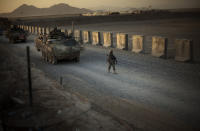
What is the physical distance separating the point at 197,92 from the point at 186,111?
1.88 metres

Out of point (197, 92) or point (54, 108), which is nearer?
point (54, 108)

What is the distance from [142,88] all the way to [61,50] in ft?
20.3

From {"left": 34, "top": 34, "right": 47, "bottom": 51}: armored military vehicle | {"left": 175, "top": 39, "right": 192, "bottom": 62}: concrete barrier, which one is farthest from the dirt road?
{"left": 34, "top": 34, "right": 47, "bottom": 51}: armored military vehicle

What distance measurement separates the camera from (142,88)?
915 cm

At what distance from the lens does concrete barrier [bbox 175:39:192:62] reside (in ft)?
45.1

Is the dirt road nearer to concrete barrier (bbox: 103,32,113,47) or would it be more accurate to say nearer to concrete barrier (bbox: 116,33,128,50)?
concrete barrier (bbox: 116,33,128,50)

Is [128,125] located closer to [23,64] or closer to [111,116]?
[111,116]

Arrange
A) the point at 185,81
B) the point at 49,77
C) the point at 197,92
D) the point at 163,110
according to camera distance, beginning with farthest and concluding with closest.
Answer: the point at 49,77, the point at 185,81, the point at 197,92, the point at 163,110

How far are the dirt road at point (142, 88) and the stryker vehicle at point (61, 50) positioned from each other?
45 cm

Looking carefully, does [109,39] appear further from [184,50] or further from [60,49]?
[184,50]

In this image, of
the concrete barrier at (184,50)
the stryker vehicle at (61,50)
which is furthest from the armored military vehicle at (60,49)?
the concrete barrier at (184,50)

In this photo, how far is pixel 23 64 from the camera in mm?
13836

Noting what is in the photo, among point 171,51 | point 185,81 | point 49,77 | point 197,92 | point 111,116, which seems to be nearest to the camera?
point 111,116

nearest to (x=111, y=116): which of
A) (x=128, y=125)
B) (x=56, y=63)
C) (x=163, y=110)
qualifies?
(x=128, y=125)
